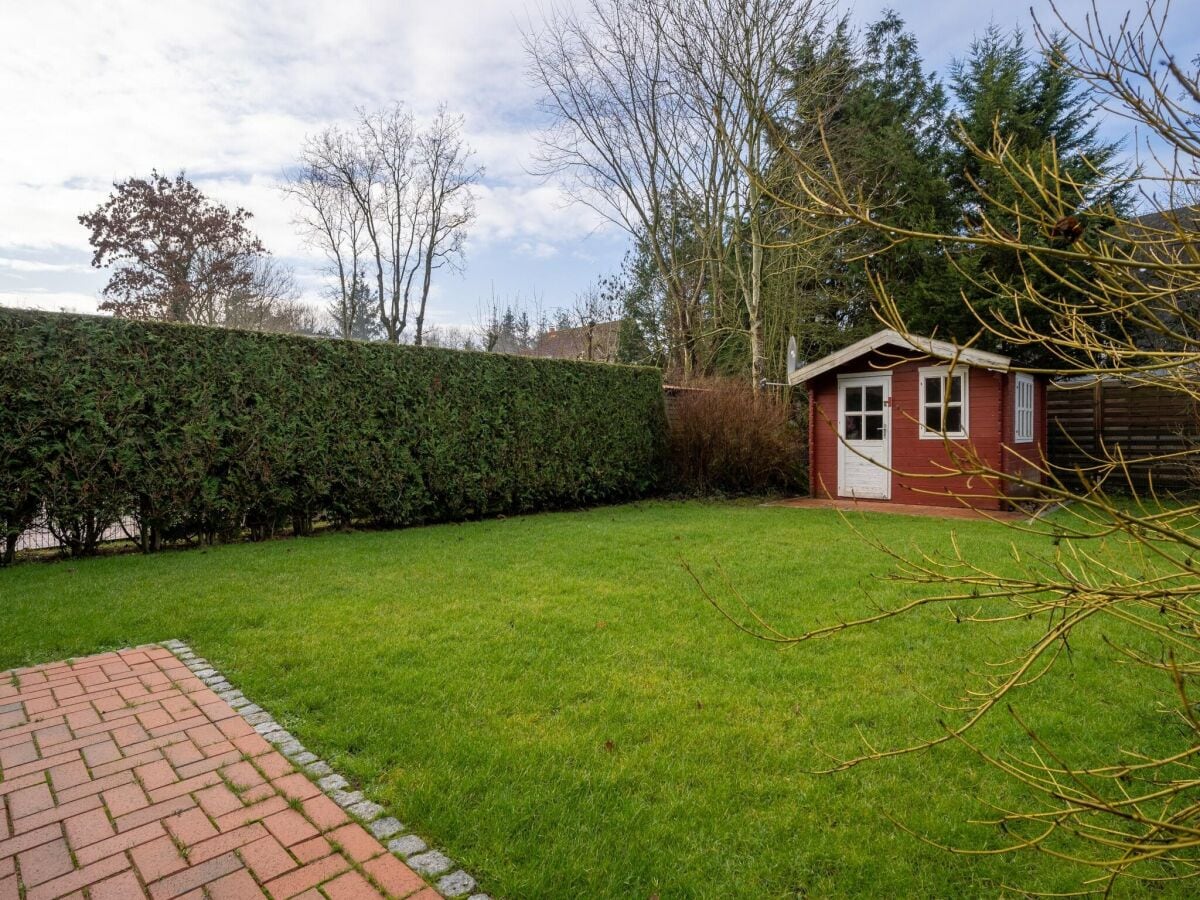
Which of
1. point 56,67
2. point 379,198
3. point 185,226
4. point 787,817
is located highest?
point 379,198

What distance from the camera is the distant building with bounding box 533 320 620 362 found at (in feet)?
67.0

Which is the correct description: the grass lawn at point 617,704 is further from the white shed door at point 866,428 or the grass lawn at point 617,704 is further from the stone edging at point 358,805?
the white shed door at point 866,428

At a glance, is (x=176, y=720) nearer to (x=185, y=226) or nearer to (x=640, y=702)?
(x=640, y=702)

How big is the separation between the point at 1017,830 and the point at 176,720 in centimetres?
344

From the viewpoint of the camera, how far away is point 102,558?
6.39 metres

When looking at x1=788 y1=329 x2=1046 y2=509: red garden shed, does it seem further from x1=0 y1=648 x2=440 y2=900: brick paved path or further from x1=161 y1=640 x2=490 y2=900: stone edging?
x1=0 y1=648 x2=440 y2=900: brick paved path

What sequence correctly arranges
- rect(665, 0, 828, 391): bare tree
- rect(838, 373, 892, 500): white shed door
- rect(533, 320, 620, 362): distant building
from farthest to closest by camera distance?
1. rect(533, 320, 620, 362): distant building
2. rect(665, 0, 828, 391): bare tree
3. rect(838, 373, 892, 500): white shed door

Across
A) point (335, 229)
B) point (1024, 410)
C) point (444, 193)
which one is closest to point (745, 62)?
point (1024, 410)

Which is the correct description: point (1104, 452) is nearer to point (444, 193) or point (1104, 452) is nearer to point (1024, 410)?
point (1024, 410)

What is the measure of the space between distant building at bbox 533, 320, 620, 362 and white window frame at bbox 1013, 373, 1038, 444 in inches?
390

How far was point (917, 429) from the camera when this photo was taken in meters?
10.7

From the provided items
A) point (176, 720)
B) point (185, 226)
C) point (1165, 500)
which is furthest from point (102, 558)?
point (185, 226)

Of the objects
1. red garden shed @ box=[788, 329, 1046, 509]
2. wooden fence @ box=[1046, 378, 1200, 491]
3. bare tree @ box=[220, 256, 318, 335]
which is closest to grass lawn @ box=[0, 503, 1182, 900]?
red garden shed @ box=[788, 329, 1046, 509]

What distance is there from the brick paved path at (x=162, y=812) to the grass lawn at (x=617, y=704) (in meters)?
0.23
